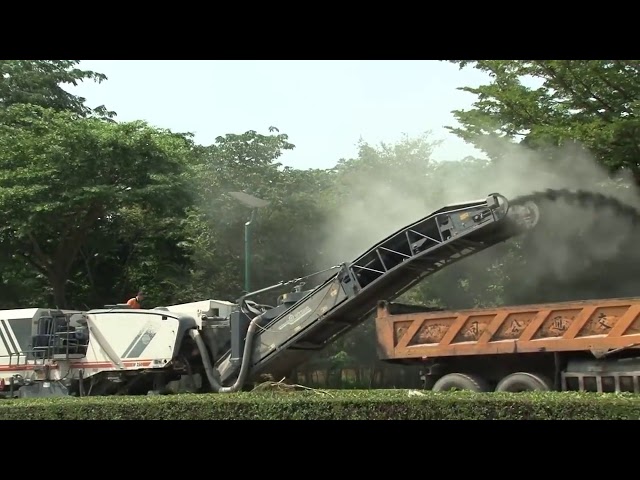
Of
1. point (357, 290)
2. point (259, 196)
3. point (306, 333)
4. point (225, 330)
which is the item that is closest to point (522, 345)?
point (357, 290)

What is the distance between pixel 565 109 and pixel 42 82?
813 inches

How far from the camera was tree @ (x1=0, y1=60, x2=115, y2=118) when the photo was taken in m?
27.6

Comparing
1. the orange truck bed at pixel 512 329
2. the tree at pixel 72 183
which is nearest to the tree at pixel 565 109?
the orange truck bed at pixel 512 329

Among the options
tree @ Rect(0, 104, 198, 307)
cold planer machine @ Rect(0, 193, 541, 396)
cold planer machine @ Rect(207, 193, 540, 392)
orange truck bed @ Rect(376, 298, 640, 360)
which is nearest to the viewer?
orange truck bed @ Rect(376, 298, 640, 360)

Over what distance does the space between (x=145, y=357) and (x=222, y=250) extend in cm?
782

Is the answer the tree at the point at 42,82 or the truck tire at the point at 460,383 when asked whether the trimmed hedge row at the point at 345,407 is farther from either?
the tree at the point at 42,82

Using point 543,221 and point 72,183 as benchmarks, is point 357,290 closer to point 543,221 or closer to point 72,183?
point 543,221

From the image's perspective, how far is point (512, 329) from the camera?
40.0ft

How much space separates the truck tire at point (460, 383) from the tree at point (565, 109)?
6.12 m

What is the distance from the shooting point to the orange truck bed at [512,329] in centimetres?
1126

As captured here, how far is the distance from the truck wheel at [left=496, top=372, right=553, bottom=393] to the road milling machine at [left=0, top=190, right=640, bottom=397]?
0.11ft

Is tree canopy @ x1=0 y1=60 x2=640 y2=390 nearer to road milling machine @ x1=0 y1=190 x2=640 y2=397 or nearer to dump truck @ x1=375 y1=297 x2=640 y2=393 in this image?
road milling machine @ x1=0 y1=190 x2=640 y2=397

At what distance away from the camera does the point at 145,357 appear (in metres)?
14.1

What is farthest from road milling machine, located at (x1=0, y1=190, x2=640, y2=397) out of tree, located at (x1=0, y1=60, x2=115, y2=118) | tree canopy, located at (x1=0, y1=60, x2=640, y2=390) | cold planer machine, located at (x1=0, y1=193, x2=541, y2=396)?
tree, located at (x1=0, y1=60, x2=115, y2=118)
